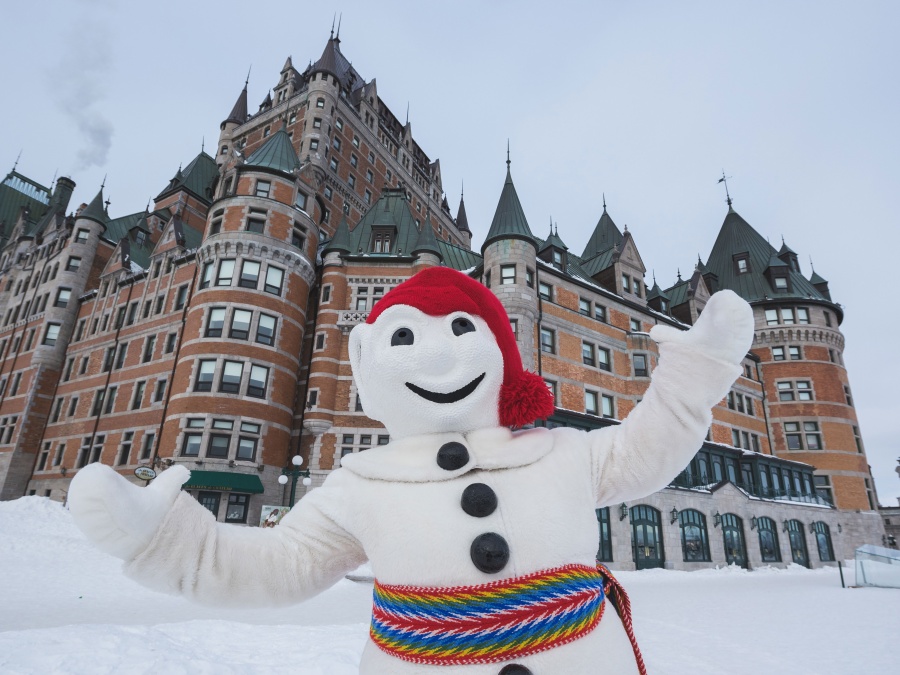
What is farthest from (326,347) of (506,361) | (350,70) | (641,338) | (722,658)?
(350,70)

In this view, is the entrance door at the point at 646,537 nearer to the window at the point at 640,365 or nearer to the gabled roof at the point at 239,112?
the window at the point at 640,365

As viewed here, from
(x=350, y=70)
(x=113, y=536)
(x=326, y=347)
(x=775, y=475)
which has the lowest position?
(x=113, y=536)

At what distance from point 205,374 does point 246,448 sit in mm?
3792

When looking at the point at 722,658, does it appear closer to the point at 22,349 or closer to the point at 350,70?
the point at 22,349

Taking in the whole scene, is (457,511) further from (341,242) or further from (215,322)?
(341,242)

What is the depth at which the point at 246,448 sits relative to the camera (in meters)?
22.5

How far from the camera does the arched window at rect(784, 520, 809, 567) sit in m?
26.8

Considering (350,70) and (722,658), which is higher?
(350,70)

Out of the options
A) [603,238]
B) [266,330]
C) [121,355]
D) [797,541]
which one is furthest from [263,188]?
[797,541]

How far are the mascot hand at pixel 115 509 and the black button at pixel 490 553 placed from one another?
113 centimetres

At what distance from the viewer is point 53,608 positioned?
26.9ft

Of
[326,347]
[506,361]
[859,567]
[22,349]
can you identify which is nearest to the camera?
[506,361]

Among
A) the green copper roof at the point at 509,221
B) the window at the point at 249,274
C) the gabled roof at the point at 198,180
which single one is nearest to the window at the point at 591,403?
the green copper roof at the point at 509,221

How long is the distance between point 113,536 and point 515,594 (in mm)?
Answer: 1389
